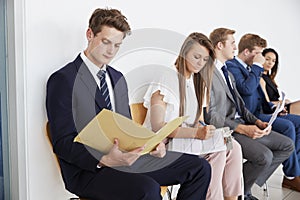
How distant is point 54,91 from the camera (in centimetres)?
168

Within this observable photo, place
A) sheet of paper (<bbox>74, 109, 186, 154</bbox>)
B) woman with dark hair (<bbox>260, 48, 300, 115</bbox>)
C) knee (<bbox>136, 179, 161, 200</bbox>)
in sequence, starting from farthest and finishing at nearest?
woman with dark hair (<bbox>260, 48, 300, 115</bbox>) < knee (<bbox>136, 179, 161, 200</bbox>) < sheet of paper (<bbox>74, 109, 186, 154</bbox>)

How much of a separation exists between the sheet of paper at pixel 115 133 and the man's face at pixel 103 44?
43cm

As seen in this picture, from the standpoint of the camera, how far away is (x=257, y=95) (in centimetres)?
291

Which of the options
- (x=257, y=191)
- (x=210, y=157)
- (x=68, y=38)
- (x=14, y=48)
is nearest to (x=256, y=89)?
(x=257, y=191)

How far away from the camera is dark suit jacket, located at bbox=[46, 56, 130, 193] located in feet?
5.32

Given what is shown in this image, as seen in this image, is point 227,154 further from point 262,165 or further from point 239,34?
point 239,34

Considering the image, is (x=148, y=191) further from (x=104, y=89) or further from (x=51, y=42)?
(x=51, y=42)

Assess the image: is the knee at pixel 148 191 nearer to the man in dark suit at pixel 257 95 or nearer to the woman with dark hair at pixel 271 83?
the man in dark suit at pixel 257 95

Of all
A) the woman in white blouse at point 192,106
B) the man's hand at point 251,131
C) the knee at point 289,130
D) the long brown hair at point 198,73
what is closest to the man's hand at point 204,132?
the woman in white blouse at point 192,106

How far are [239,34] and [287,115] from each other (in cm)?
77

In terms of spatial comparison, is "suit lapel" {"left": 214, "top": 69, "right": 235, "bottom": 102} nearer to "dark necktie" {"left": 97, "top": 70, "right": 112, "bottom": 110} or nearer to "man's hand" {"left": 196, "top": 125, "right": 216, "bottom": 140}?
"man's hand" {"left": 196, "top": 125, "right": 216, "bottom": 140}

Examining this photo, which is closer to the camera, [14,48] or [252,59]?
[14,48]

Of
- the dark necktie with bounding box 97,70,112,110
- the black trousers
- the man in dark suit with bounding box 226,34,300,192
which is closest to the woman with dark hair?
the man in dark suit with bounding box 226,34,300,192

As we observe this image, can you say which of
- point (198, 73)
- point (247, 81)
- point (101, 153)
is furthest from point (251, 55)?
point (101, 153)
